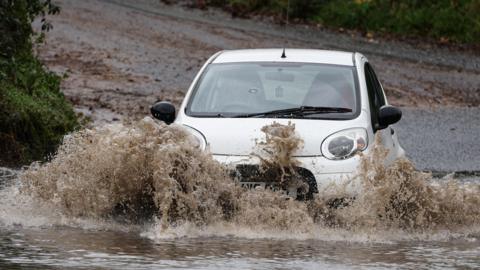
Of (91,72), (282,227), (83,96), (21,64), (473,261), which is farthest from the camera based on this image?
(91,72)

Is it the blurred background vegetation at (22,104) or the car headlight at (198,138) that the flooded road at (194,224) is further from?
the blurred background vegetation at (22,104)

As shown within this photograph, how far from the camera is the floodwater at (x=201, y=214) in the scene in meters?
9.49

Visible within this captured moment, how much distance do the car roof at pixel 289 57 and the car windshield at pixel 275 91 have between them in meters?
0.10

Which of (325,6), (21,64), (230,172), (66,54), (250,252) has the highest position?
(325,6)

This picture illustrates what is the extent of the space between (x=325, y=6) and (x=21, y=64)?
1755 cm

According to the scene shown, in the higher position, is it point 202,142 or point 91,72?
point 91,72

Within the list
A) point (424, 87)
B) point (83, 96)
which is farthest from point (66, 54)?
point (424, 87)

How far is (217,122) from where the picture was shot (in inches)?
448

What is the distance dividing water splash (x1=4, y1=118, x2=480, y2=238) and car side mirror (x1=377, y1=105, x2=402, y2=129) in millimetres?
682

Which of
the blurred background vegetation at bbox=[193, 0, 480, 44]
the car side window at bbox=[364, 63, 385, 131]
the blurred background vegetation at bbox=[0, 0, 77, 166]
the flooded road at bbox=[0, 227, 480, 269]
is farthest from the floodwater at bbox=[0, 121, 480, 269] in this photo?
the blurred background vegetation at bbox=[193, 0, 480, 44]

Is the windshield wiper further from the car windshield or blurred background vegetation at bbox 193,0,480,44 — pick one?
blurred background vegetation at bbox 193,0,480,44

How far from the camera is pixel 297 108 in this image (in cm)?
1176

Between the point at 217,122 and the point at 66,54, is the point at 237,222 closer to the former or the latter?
the point at 217,122

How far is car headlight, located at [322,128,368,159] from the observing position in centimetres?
1095
